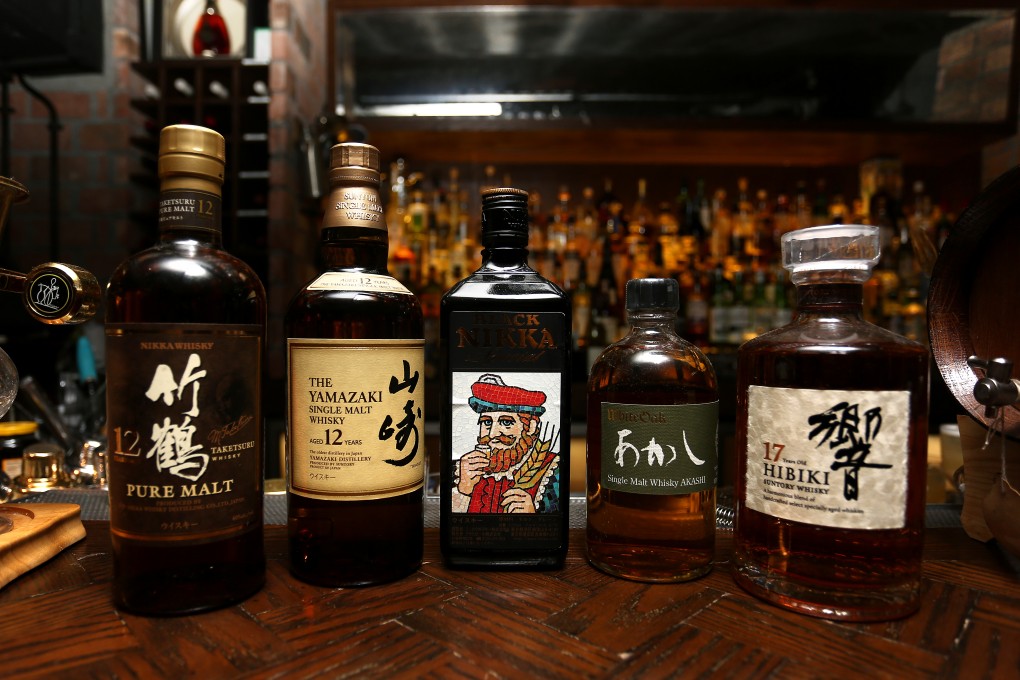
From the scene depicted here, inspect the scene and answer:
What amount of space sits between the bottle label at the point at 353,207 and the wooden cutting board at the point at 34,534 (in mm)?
385

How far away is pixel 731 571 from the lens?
0.56 metres

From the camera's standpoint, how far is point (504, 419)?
572 millimetres

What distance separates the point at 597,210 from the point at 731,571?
1775 mm

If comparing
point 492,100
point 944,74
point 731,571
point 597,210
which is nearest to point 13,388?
point 731,571

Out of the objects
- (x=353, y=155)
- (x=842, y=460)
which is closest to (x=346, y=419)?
(x=353, y=155)

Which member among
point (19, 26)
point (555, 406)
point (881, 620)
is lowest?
point (881, 620)

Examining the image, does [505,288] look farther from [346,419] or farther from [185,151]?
[185,151]

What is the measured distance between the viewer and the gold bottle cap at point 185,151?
0.48m

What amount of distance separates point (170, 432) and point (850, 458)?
21.1 inches

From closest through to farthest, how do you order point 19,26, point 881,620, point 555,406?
point 881,620 < point 555,406 < point 19,26

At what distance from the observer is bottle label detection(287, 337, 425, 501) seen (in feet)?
1.73

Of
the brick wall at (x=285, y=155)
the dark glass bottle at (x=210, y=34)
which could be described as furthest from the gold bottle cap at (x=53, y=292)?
the dark glass bottle at (x=210, y=34)

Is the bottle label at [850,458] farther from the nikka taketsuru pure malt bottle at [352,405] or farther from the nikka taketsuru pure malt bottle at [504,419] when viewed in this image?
the nikka taketsuru pure malt bottle at [352,405]

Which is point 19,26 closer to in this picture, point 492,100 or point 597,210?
point 492,100
